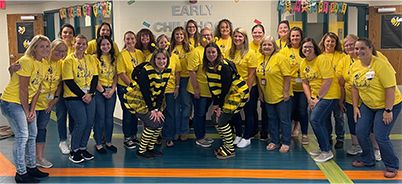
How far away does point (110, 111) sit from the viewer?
4781mm

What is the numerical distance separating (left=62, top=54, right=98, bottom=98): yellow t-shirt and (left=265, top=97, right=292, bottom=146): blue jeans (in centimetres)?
210

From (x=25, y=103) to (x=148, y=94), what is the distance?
1.23 m

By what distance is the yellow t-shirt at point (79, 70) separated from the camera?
167 inches

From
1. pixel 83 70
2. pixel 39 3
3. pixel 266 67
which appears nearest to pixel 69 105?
pixel 83 70

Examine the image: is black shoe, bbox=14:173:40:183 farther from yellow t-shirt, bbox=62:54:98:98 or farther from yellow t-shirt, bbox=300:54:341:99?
yellow t-shirt, bbox=300:54:341:99

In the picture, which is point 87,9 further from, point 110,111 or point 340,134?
point 340,134

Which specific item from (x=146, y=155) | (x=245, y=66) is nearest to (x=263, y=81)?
(x=245, y=66)

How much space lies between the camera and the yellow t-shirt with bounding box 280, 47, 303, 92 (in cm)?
492

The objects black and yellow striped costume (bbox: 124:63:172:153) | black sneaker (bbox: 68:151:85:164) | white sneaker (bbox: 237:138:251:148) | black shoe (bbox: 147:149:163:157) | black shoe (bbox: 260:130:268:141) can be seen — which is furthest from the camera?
black shoe (bbox: 260:130:268:141)

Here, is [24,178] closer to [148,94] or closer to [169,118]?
[148,94]

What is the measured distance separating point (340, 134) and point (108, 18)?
3871 millimetres

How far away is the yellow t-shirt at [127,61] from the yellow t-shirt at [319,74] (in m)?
1.94

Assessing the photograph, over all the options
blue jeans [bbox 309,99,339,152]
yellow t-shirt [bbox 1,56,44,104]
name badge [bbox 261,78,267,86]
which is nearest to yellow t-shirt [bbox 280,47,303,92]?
name badge [bbox 261,78,267,86]

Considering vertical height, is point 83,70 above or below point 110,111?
above
